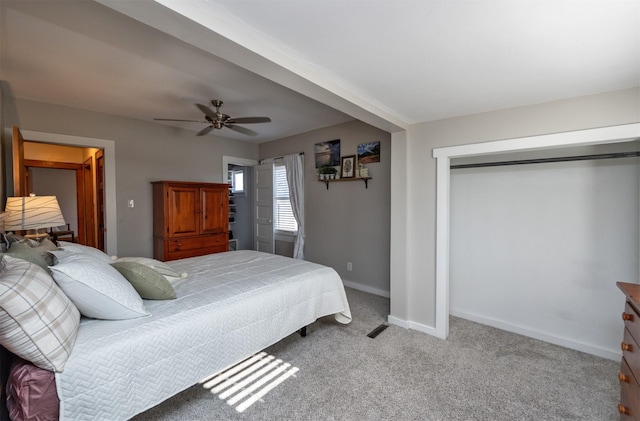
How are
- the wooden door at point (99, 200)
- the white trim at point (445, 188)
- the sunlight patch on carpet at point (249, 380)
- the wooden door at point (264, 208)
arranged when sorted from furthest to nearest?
1. the wooden door at point (264, 208)
2. the wooden door at point (99, 200)
3. the white trim at point (445, 188)
4. the sunlight patch on carpet at point (249, 380)

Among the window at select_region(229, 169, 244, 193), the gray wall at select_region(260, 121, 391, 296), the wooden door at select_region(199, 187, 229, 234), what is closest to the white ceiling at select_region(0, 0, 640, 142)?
the gray wall at select_region(260, 121, 391, 296)

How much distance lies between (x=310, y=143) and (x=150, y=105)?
2263 millimetres

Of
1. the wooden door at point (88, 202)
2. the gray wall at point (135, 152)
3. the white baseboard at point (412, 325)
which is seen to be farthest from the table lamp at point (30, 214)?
the white baseboard at point (412, 325)

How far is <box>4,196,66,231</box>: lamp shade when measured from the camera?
224cm

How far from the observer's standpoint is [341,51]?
5.47 ft

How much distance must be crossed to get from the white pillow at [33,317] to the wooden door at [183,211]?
2678 mm

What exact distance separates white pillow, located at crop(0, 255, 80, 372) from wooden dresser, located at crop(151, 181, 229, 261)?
2666 millimetres

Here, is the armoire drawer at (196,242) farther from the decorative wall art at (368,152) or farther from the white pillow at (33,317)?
the white pillow at (33,317)

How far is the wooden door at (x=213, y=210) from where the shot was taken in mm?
4223

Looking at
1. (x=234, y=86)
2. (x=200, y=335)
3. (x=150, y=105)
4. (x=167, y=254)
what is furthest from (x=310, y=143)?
(x=200, y=335)

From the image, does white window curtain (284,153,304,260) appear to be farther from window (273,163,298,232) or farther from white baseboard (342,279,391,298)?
white baseboard (342,279,391,298)

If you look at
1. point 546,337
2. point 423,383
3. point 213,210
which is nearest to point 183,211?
point 213,210

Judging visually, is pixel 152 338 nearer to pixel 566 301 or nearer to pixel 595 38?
pixel 595 38

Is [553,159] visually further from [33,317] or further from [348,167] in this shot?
[33,317]
